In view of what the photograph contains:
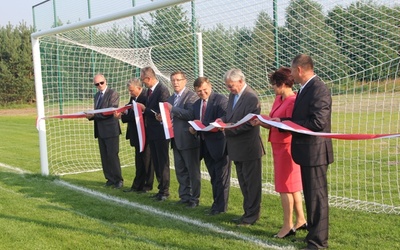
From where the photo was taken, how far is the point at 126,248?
493 centimetres

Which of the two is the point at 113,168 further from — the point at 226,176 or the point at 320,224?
the point at 320,224

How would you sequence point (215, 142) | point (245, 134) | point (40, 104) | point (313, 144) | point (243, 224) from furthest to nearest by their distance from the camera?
point (40, 104) < point (215, 142) < point (243, 224) < point (245, 134) < point (313, 144)

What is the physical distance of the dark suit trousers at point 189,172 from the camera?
657 cm

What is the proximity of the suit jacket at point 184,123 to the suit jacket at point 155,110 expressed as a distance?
51 centimetres

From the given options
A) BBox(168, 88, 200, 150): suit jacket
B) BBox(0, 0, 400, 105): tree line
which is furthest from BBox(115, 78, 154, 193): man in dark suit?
BBox(0, 0, 400, 105): tree line

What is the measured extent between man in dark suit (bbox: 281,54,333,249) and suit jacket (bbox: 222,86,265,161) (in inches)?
34.9

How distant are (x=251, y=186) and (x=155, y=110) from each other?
221cm

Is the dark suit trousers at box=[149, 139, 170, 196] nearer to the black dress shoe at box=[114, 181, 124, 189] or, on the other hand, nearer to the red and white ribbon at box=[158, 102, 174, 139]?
the red and white ribbon at box=[158, 102, 174, 139]

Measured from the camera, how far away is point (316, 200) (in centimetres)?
451

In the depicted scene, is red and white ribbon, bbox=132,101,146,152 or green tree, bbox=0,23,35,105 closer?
red and white ribbon, bbox=132,101,146,152

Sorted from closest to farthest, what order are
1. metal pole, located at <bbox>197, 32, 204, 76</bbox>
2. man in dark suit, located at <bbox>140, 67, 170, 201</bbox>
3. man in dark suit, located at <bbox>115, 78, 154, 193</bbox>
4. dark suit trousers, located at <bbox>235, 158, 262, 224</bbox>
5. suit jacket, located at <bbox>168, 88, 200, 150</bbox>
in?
dark suit trousers, located at <bbox>235, 158, 262, 224</bbox>
suit jacket, located at <bbox>168, 88, 200, 150</bbox>
man in dark suit, located at <bbox>140, 67, 170, 201</bbox>
man in dark suit, located at <bbox>115, 78, 154, 193</bbox>
metal pole, located at <bbox>197, 32, 204, 76</bbox>

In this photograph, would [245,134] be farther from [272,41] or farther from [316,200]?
[272,41]

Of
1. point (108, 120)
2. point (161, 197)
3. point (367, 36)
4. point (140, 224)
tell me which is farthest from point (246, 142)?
point (108, 120)

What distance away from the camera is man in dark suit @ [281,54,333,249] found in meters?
4.34
